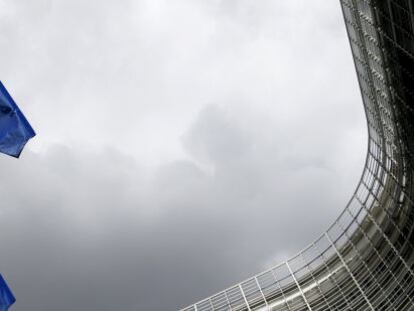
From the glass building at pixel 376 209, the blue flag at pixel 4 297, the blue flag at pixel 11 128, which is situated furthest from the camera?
the glass building at pixel 376 209

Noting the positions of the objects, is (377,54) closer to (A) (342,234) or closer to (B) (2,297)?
(A) (342,234)

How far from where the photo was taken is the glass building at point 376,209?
24.8m

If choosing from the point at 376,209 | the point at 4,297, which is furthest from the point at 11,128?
the point at 376,209

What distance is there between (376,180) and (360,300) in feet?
30.6

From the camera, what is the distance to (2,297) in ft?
42.4

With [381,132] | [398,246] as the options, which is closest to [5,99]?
[381,132]

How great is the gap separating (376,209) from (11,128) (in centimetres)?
2936

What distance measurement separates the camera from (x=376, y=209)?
3591cm

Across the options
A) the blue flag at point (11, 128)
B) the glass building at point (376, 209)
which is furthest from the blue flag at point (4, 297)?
the glass building at point (376, 209)

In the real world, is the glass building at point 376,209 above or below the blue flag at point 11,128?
below

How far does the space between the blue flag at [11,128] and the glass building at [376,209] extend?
15814 mm

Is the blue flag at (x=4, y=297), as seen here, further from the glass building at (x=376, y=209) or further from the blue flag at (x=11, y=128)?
the glass building at (x=376, y=209)

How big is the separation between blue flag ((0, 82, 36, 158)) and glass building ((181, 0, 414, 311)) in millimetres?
15814

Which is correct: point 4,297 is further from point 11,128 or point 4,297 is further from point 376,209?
point 376,209
